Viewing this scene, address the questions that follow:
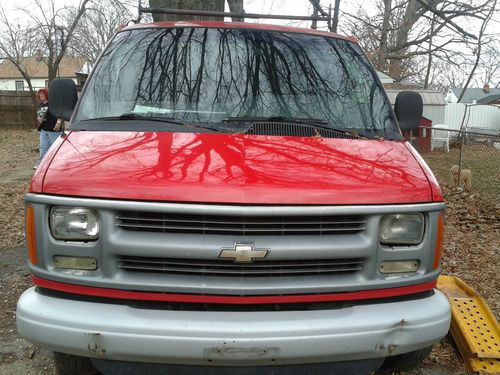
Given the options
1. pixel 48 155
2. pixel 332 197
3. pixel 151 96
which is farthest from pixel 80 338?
pixel 151 96

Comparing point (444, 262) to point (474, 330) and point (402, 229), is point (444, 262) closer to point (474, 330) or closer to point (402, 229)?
point (474, 330)

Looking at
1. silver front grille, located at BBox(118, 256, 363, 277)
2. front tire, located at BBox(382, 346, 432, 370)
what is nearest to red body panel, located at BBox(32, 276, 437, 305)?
silver front grille, located at BBox(118, 256, 363, 277)

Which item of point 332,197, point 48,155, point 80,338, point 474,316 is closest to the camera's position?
point 80,338

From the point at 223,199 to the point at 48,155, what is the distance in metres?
1.13

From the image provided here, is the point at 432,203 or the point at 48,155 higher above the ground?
the point at 48,155

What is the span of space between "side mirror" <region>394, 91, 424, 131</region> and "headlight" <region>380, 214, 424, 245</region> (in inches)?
54.7

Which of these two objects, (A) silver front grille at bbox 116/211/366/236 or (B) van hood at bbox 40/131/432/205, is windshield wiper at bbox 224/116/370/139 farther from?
(A) silver front grille at bbox 116/211/366/236

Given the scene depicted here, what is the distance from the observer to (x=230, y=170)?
2449mm

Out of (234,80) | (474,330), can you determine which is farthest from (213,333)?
(474,330)

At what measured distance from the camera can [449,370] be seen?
3322 millimetres

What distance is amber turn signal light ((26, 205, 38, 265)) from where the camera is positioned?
246 cm

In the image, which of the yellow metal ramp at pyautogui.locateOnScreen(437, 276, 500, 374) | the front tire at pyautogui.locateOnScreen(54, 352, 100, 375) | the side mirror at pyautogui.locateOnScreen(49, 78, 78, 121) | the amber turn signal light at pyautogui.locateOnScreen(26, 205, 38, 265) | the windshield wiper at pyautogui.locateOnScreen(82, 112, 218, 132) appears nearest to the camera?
the amber turn signal light at pyautogui.locateOnScreen(26, 205, 38, 265)

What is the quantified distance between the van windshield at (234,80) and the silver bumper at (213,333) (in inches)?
50.4

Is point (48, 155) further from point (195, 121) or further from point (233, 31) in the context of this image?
point (233, 31)
